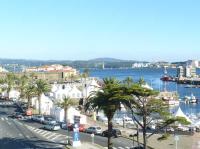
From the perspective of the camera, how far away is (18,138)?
2699 inches

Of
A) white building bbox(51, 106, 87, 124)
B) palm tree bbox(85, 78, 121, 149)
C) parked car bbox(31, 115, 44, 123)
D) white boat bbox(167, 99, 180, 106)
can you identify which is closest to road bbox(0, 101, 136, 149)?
parked car bbox(31, 115, 44, 123)

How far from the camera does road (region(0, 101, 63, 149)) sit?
61781 mm

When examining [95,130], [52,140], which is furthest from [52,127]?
[52,140]

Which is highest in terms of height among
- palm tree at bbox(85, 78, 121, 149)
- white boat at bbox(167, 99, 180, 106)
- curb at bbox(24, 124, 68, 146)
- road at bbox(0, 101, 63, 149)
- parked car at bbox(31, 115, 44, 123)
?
palm tree at bbox(85, 78, 121, 149)

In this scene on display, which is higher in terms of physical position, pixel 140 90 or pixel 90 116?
pixel 140 90

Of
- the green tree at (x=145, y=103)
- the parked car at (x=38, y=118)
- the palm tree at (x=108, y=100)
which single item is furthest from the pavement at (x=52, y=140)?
the green tree at (x=145, y=103)

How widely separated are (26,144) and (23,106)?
5655 cm

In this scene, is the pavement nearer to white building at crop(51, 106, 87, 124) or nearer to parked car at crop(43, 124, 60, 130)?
parked car at crop(43, 124, 60, 130)

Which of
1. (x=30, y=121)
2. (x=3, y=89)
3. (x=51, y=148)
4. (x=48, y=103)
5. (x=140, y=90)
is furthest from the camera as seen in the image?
(x=3, y=89)

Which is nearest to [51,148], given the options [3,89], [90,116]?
[90,116]

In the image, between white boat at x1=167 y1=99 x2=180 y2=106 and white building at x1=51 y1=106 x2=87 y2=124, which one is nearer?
white building at x1=51 y1=106 x2=87 y2=124

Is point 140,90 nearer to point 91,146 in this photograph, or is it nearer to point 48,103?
point 91,146

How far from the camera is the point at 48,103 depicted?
109 metres

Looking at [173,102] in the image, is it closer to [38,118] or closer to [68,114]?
[68,114]
